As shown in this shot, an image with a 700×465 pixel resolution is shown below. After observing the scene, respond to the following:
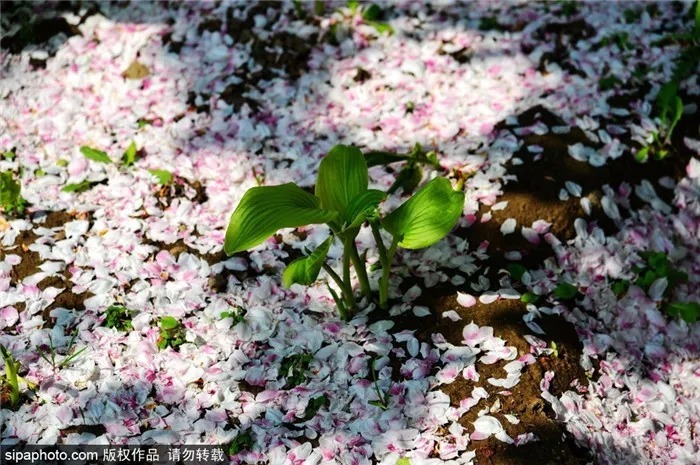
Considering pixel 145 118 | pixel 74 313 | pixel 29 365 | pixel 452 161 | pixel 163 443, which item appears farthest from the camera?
pixel 145 118

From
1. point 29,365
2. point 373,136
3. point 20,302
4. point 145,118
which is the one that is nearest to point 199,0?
point 145,118

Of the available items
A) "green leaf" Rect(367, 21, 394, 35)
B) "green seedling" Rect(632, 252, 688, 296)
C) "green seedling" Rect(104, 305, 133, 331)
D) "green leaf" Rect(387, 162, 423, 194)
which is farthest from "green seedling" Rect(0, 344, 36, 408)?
"green leaf" Rect(367, 21, 394, 35)

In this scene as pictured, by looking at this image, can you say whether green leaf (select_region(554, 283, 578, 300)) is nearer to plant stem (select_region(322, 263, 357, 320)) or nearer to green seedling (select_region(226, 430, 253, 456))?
plant stem (select_region(322, 263, 357, 320))

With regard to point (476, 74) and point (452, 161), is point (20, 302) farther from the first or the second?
point (476, 74)

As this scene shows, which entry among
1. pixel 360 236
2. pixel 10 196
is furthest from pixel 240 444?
pixel 10 196

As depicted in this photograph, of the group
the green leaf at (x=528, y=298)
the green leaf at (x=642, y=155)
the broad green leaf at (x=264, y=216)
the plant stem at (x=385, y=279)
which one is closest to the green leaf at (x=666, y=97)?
the green leaf at (x=642, y=155)

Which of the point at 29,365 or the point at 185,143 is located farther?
the point at 185,143

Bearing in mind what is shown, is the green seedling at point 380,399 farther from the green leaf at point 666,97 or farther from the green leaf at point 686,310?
the green leaf at point 666,97
